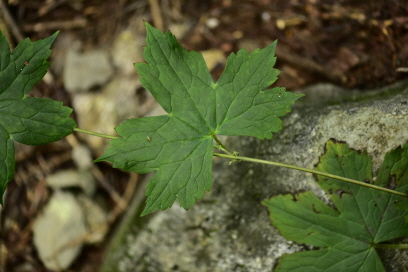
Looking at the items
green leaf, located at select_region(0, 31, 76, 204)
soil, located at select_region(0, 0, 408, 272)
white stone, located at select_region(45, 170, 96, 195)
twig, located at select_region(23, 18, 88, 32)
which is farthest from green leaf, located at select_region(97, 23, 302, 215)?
twig, located at select_region(23, 18, 88, 32)

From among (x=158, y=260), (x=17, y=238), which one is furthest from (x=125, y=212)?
(x=17, y=238)

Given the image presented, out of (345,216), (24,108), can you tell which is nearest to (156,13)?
(24,108)

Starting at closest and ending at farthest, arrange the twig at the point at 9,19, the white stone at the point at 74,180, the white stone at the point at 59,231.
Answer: the twig at the point at 9,19 < the white stone at the point at 59,231 < the white stone at the point at 74,180

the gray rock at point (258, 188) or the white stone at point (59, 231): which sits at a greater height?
the gray rock at point (258, 188)

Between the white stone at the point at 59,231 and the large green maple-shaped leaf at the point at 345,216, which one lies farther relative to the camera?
the white stone at the point at 59,231

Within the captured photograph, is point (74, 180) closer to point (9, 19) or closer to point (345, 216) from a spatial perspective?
point (9, 19)

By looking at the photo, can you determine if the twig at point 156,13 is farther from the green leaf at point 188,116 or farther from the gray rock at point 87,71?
the green leaf at point 188,116

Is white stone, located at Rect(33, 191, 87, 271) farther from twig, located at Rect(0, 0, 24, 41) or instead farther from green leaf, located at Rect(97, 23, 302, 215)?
Result: green leaf, located at Rect(97, 23, 302, 215)

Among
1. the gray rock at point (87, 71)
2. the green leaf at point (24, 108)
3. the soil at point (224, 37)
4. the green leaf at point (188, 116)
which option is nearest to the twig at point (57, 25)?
the soil at point (224, 37)

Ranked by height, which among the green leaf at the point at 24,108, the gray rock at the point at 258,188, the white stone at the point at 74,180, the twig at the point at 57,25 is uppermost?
the green leaf at the point at 24,108
